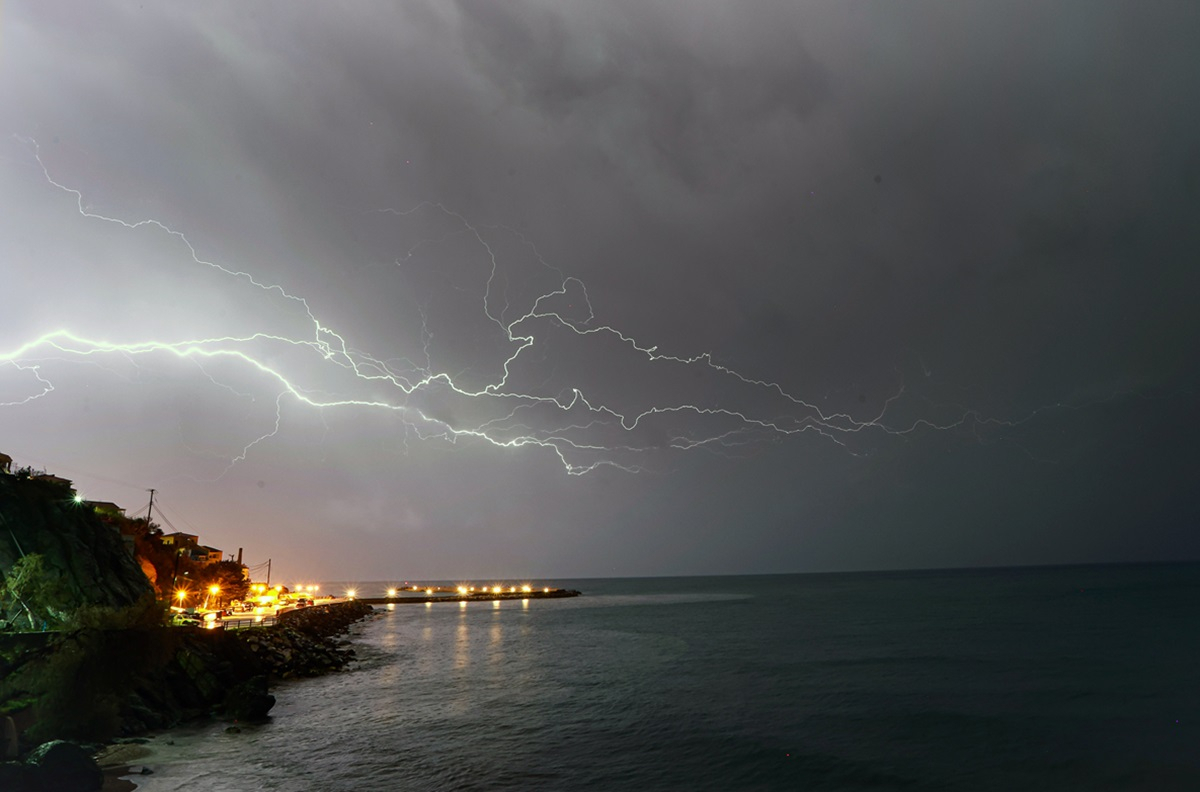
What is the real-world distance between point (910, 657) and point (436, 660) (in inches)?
1433

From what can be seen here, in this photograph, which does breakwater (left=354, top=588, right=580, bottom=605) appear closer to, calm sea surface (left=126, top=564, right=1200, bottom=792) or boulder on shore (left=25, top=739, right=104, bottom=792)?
calm sea surface (left=126, top=564, right=1200, bottom=792)

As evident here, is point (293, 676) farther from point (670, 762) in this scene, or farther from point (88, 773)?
point (670, 762)

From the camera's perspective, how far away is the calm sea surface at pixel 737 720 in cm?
2258

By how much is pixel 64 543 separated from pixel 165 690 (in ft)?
45.0

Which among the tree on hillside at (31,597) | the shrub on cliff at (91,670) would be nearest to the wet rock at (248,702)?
the shrub on cliff at (91,670)

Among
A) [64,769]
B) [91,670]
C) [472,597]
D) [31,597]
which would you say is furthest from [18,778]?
Answer: [472,597]

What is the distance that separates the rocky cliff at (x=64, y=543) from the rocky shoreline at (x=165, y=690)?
194 inches

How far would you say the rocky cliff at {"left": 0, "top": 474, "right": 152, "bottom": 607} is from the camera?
35281mm

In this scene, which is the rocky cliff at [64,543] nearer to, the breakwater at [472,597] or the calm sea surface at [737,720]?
the calm sea surface at [737,720]

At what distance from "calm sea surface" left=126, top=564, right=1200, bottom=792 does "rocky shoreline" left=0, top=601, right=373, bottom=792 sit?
62.2 inches

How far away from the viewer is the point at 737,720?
30703 mm

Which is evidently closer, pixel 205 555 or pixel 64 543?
pixel 64 543

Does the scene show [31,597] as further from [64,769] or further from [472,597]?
[472,597]

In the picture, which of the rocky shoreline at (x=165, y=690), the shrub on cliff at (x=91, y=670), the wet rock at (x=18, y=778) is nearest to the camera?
the wet rock at (x=18, y=778)
